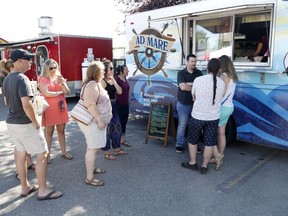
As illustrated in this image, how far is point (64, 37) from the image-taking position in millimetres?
10430

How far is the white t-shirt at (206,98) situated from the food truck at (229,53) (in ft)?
3.18

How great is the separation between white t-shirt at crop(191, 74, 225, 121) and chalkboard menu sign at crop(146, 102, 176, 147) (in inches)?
58.0

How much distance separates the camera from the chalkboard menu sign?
17.3 feet

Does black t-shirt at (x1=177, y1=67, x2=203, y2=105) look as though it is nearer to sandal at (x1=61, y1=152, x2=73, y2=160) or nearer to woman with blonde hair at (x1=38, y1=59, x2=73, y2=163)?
woman with blonde hair at (x1=38, y1=59, x2=73, y2=163)

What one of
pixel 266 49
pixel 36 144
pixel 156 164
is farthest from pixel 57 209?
pixel 266 49

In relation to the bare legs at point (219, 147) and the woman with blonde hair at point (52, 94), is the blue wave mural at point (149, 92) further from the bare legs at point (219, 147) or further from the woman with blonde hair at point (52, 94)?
the woman with blonde hair at point (52, 94)

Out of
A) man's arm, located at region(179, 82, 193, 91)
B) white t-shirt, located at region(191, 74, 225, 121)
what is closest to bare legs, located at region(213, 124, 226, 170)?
white t-shirt, located at region(191, 74, 225, 121)

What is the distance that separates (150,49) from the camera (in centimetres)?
581

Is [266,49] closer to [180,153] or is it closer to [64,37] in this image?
[180,153]

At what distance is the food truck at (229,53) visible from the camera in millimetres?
4125

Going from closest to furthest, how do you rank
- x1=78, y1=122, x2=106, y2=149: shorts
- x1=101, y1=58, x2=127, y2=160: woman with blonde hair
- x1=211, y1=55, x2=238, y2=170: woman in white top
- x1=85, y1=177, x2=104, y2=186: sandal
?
x1=78, y1=122, x2=106, y2=149: shorts, x1=85, y1=177, x2=104, y2=186: sandal, x1=211, y1=55, x2=238, y2=170: woman in white top, x1=101, y1=58, x2=127, y2=160: woman with blonde hair

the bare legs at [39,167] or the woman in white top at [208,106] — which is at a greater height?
the woman in white top at [208,106]

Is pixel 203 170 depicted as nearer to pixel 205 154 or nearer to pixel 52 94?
pixel 205 154


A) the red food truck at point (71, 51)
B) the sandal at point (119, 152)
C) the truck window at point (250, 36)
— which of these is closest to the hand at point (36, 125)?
the sandal at point (119, 152)
